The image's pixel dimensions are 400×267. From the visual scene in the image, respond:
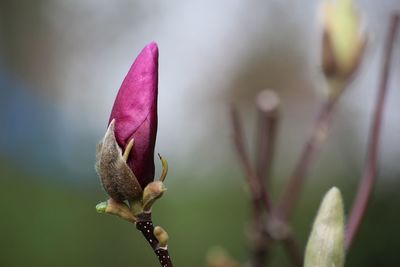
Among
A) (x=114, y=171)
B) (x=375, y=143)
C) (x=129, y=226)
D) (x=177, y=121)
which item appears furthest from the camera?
(x=177, y=121)

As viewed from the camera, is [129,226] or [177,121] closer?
[129,226]

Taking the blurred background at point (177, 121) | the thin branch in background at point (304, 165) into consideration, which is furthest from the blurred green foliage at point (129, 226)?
the thin branch in background at point (304, 165)

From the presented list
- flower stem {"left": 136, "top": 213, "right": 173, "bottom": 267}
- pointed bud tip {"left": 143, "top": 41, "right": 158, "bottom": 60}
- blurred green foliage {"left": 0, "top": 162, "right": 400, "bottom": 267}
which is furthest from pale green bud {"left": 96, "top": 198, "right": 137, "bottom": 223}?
blurred green foliage {"left": 0, "top": 162, "right": 400, "bottom": 267}

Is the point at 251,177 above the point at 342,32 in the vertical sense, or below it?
below

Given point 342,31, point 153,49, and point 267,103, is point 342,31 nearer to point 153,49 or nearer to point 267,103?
point 267,103

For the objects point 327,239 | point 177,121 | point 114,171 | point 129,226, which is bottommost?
point 129,226

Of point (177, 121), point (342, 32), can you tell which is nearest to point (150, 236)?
point (342, 32)

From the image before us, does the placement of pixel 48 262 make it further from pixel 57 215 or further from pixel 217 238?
pixel 217 238

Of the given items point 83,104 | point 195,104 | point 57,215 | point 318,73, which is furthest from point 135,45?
point 318,73
